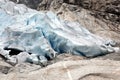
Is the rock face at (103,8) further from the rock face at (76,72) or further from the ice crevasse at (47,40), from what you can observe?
the rock face at (76,72)

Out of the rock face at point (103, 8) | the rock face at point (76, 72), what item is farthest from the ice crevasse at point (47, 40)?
the rock face at point (103, 8)

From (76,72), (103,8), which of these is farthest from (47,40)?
(103,8)

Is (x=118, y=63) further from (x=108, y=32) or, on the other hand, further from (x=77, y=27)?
(x=108, y=32)

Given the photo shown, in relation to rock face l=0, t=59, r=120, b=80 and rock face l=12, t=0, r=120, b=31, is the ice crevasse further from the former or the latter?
rock face l=12, t=0, r=120, b=31

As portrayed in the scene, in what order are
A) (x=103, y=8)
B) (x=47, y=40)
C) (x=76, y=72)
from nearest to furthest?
(x=76, y=72), (x=47, y=40), (x=103, y=8)

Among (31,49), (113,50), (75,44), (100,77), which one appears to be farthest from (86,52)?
(100,77)

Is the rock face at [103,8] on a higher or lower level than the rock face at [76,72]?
lower

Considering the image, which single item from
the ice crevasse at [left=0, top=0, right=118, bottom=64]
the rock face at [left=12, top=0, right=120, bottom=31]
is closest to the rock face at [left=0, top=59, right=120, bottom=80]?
the ice crevasse at [left=0, top=0, right=118, bottom=64]

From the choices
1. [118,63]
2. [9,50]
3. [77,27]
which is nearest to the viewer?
[118,63]

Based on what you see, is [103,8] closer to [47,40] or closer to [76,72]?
[47,40]

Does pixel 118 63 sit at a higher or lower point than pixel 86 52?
higher

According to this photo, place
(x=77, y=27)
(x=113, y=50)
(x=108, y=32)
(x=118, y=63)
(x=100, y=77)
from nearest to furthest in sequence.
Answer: (x=100, y=77)
(x=118, y=63)
(x=113, y=50)
(x=77, y=27)
(x=108, y=32)
